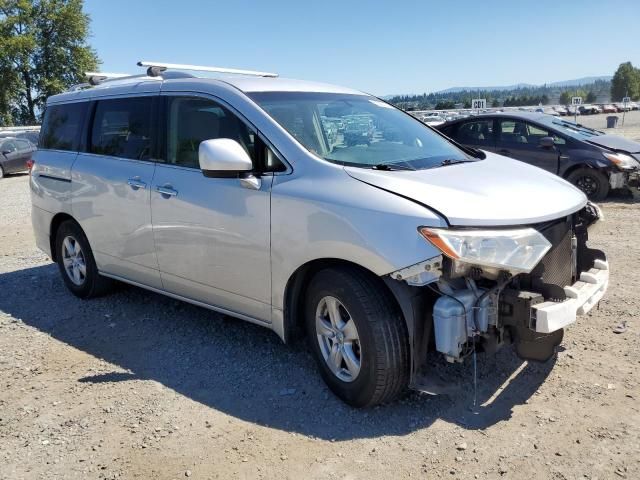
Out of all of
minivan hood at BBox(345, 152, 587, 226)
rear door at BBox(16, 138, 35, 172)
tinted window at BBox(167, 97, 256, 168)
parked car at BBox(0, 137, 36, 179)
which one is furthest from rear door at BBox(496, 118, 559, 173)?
rear door at BBox(16, 138, 35, 172)

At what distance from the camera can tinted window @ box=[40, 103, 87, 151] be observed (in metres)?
5.39

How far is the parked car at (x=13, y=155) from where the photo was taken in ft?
66.8

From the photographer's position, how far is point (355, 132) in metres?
3.98

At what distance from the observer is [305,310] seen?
3.60 m

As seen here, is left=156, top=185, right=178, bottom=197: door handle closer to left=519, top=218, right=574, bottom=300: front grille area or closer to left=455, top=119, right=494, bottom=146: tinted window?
left=519, top=218, right=574, bottom=300: front grille area

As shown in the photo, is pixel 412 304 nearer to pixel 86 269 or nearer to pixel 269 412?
pixel 269 412

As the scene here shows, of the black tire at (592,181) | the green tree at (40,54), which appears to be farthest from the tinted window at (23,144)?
the green tree at (40,54)

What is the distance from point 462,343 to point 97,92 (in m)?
3.99

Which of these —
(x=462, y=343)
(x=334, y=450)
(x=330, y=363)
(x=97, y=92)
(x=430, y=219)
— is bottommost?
(x=334, y=450)

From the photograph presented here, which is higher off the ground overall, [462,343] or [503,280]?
[503,280]

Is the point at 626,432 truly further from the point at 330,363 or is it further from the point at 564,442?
the point at 330,363

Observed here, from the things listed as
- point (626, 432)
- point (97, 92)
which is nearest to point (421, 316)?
point (626, 432)

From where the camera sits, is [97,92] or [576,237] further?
[97,92]

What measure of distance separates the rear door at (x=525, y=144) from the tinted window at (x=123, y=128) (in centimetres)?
716
